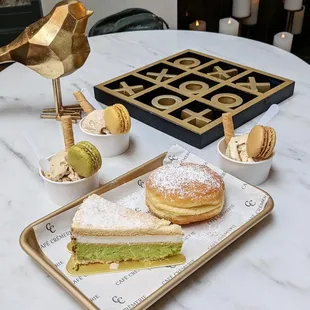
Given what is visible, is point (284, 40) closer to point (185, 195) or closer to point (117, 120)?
point (117, 120)

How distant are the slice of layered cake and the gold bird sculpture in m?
0.45

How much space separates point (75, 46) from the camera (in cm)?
104

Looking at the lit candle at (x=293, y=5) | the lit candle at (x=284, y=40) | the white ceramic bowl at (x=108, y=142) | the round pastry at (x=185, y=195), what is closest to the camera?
the round pastry at (x=185, y=195)

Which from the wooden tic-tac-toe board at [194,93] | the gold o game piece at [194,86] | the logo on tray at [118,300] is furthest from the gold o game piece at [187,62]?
the logo on tray at [118,300]

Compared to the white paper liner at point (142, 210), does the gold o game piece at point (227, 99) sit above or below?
below

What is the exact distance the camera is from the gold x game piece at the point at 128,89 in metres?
1.17

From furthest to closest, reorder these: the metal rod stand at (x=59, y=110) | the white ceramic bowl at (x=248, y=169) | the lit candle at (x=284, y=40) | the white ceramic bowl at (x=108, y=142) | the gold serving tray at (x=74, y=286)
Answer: the lit candle at (x=284, y=40) < the metal rod stand at (x=59, y=110) < the white ceramic bowl at (x=108, y=142) < the white ceramic bowl at (x=248, y=169) < the gold serving tray at (x=74, y=286)

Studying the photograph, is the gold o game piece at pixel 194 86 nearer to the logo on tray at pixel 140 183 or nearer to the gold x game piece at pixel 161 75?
the gold x game piece at pixel 161 75

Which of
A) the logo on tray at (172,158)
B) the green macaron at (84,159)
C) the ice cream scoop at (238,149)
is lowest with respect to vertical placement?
the logo on tray at (172,158)

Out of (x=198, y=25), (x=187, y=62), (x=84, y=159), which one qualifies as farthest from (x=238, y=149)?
(x=198, y=25)

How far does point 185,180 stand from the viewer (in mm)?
757

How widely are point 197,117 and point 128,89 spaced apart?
0.73 feet

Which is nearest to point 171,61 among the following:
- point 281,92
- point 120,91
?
point 120,91

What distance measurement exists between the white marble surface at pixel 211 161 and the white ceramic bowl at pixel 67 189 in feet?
0.07
